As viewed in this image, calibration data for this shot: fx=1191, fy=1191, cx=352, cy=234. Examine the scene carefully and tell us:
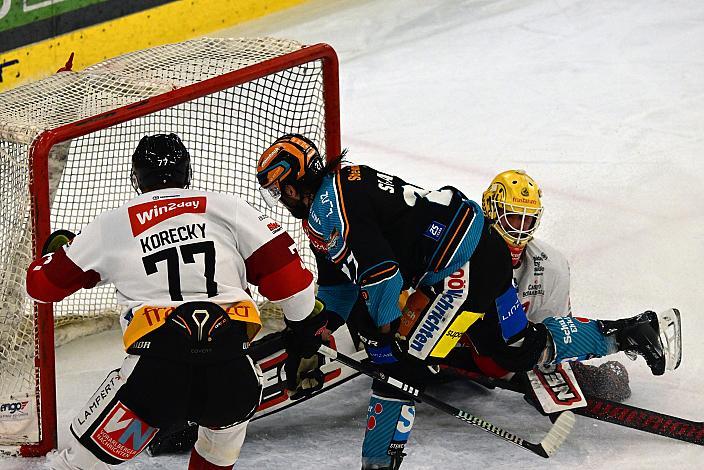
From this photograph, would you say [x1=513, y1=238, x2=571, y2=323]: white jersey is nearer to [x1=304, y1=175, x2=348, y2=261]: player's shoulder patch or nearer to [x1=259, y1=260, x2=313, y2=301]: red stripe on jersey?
[x1=304, y1=175, x2=348, y2=261]: player's shoulder patch

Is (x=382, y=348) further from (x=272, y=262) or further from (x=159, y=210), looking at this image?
(x=159, y=210)

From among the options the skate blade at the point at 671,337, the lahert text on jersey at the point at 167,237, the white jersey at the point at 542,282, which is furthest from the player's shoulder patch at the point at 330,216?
the skate blade at the point at 671,337

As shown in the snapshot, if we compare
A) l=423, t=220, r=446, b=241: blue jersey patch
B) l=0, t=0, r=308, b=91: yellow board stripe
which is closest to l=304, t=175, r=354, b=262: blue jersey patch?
l=423, t=220, r=446, b=241: blue jersey patch

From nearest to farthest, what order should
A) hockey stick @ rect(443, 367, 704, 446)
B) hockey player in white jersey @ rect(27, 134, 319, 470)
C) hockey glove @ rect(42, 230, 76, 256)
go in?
1. hockey player in white jersey @ rect(27, 134, 319, 470)
2. hockey glove @ rect(42, 230, 76, 256)
3. hockey stick @ rect(443, 367, 704, 446)

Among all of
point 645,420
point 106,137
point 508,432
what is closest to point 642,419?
point 645,420

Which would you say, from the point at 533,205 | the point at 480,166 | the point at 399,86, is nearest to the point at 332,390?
the point at 533,205

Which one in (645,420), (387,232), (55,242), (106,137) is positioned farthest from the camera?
(106,137)

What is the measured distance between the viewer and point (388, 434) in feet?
11.0

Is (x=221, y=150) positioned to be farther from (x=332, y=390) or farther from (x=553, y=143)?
(x=553, y=143)

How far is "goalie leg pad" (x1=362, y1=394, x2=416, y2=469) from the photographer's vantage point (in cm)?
334

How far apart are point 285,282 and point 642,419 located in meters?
1.34

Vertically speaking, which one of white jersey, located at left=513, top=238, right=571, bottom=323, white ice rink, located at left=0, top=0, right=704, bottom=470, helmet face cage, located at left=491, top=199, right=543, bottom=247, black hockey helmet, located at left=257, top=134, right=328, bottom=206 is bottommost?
white ice rink, located at left=0, top=0, right=704, bottom=470

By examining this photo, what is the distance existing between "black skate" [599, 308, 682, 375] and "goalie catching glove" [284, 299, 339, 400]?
933 millimetres

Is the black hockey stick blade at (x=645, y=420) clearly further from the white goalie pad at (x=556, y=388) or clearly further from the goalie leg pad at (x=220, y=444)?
the goalie leg pad at (x=220, y=444)
